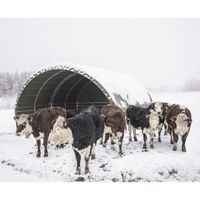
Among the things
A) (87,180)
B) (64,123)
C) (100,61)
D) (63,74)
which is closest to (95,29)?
(100,61)

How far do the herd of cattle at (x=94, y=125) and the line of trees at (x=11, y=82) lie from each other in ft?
3.23

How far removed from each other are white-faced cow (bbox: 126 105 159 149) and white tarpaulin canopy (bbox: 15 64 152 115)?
110cm

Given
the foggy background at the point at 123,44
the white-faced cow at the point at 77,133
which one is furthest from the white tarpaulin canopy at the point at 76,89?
the white-faced cow at the point at 77,133

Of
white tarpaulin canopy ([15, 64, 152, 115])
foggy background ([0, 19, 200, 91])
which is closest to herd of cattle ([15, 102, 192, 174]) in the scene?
foggy background ([0, 19, 200, 91])

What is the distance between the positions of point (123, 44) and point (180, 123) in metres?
2.43

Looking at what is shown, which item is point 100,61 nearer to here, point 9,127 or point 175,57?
point 175,57

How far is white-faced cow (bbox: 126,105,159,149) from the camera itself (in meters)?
9.00

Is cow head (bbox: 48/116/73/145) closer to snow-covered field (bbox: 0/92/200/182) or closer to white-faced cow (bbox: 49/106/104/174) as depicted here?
white-faced cow (bbox: 49/106/104/174)

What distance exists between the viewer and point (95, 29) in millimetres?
8398

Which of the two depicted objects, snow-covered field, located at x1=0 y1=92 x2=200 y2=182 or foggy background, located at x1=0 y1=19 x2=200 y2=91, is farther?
foggy background, located at x1=0 y1=19 x2=200 y2=91

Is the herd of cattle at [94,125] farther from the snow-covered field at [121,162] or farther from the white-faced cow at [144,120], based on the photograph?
the snow-covered field at [121,162]

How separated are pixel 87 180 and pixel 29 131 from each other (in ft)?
8.81

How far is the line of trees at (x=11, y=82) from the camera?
354 inches
